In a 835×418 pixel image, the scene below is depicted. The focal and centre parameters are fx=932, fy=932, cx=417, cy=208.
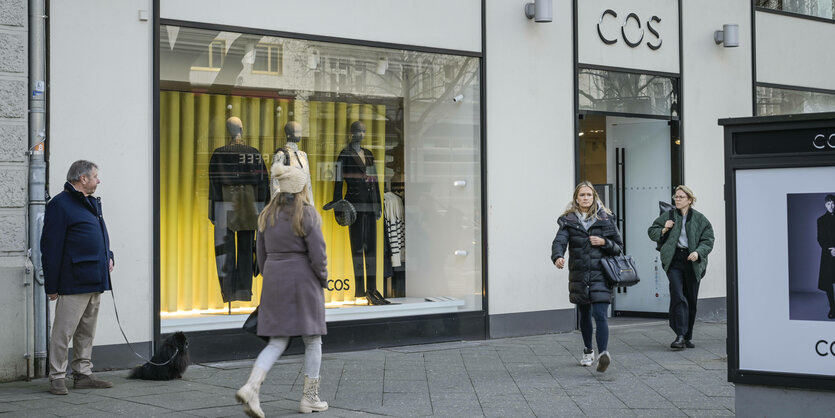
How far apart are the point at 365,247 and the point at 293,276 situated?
14.7 feet

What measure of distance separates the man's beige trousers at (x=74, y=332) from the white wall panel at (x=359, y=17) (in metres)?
3.03

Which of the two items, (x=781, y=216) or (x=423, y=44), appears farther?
(x=423, y=44)

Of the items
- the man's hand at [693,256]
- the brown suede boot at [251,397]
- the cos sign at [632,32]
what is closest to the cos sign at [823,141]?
the brown suede boot at [251,397]

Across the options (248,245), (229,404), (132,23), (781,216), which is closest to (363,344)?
(248,245)

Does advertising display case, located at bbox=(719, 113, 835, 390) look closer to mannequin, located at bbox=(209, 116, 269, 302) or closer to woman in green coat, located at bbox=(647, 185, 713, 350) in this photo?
woman in green coat, located at bbox=(647, 185, 713, 350)

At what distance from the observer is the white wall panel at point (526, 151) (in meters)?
11.4

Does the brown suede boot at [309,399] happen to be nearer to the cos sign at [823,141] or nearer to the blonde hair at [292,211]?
the blonde hair at [292,211]

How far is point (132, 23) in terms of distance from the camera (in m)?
8.86

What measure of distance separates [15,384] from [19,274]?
0.95 m

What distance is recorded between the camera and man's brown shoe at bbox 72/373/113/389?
7.72m

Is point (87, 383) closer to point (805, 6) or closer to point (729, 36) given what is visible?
point (729, 36)

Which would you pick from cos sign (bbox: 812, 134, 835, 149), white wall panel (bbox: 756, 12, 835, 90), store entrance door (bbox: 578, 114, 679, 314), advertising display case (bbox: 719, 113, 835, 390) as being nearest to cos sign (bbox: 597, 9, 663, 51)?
store entrance door (bbox: 578, 114, 679, 314)

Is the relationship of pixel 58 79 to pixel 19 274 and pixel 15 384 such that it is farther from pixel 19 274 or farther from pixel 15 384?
pixel 15 384

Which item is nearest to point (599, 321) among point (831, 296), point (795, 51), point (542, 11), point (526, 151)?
point (526, 151)
